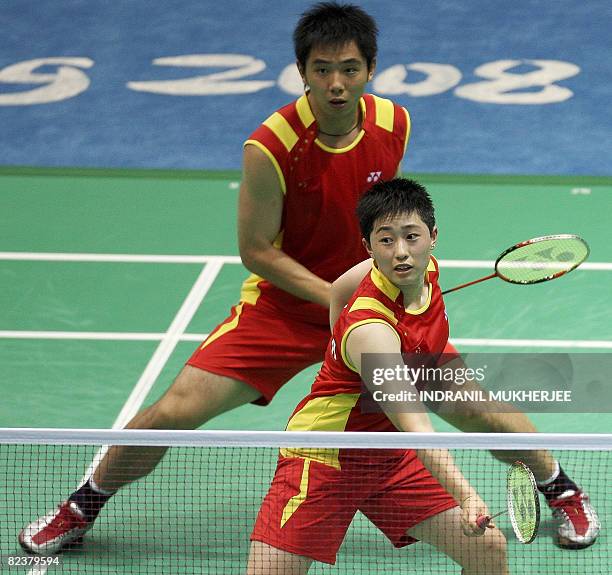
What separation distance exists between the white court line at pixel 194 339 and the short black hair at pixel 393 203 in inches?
107

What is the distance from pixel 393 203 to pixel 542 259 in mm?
1347

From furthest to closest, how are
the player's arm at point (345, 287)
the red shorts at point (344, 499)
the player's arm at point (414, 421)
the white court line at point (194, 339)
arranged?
1. the white court line at point (194, 339)
2. the player's arm at point (345, 287)
3. the red shorts at point (344, 499)
4. the player's arm at point (414, 421)

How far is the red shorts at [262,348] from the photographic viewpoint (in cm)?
501

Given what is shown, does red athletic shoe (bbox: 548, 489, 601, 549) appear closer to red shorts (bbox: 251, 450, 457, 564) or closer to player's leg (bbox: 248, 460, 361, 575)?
red shorts (bbox: 251, 450, 457, 564)

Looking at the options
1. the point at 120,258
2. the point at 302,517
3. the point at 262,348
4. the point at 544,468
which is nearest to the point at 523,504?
the point at 302,517

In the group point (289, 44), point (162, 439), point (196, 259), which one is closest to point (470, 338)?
point (196, 259)

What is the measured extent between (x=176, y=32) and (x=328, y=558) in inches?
299

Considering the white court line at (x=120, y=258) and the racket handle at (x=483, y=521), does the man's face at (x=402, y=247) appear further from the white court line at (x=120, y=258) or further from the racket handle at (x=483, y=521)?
the white court line at (x=120, y=258)

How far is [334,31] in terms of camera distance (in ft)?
16.0

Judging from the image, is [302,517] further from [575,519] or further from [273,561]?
[575,519]

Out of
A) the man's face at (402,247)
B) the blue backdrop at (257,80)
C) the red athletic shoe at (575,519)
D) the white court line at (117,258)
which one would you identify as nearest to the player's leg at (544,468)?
the red athletic shoe at (575,519)

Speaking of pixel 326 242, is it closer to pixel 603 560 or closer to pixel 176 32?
pixel 603 560

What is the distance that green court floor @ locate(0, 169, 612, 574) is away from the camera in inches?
246

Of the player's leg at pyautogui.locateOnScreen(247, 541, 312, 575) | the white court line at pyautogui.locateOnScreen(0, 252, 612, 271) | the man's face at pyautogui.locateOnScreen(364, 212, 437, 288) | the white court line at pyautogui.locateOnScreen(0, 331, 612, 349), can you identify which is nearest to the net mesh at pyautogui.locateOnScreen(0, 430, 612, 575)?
the player's leg at pyautogui.locateOnScreen(247, 541, 312, 575)
